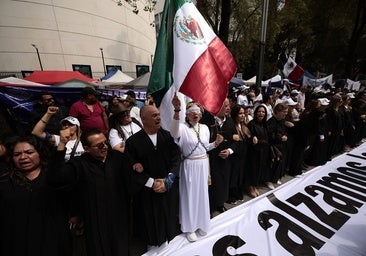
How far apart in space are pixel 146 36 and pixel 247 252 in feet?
108

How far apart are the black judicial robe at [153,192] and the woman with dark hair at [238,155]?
4.68 ft

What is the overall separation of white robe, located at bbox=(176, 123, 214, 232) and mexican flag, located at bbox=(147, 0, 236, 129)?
18.4 inches

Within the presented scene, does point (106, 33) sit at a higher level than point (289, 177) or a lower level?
higher

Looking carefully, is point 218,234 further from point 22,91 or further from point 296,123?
point 22,91

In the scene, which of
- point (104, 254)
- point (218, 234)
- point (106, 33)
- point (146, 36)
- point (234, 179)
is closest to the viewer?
point (104, 254)

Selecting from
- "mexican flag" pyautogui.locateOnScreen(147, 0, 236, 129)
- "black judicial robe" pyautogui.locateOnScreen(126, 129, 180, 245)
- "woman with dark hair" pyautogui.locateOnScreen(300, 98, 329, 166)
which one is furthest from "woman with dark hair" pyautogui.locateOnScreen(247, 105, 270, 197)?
"black judicial robe" pyautogui.locateOnScreen(126, 129, 180, 245)

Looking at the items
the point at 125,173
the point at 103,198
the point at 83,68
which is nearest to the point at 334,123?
the point at 125,173

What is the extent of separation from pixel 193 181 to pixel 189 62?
1.55 meters

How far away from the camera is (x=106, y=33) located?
80.0 ft

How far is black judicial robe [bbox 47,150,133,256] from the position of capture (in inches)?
79.6

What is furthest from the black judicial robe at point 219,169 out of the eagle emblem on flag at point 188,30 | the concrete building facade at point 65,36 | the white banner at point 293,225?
the concrete building facade at point 65,36

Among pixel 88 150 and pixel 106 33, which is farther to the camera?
pixel 106 33

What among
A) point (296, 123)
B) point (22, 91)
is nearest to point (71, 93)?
point (22, 91)

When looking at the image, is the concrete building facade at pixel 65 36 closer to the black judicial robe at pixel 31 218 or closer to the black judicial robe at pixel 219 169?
the black judicial robe at pixel 219 169
